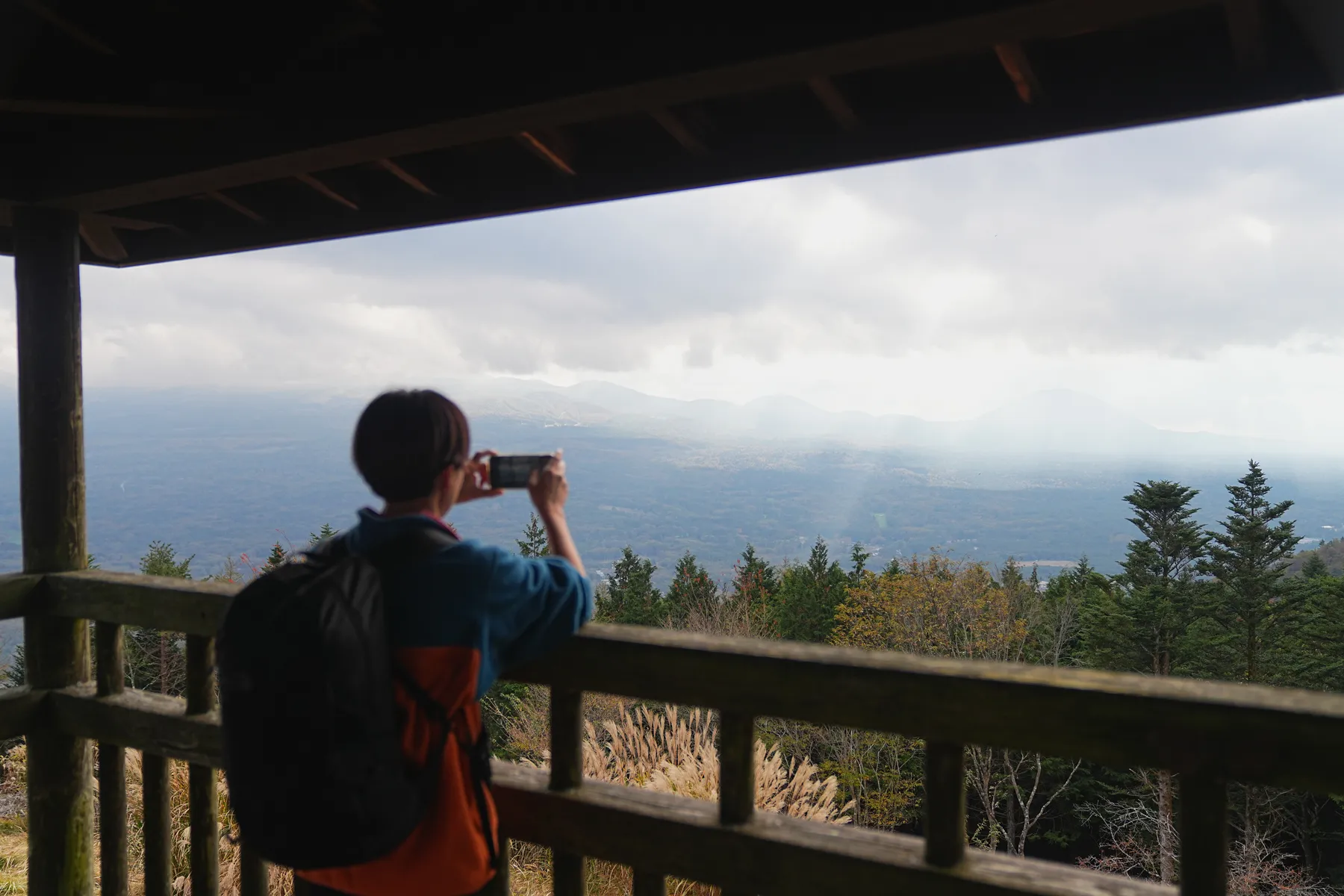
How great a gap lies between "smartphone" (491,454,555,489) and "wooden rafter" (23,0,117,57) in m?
1.50

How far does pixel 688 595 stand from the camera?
27.4 metres

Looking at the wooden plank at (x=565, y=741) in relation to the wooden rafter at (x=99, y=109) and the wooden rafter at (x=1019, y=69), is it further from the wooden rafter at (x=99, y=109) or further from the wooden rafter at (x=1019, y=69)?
the wooden rafter at (x=99, y=109)

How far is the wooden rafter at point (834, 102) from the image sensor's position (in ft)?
5.13

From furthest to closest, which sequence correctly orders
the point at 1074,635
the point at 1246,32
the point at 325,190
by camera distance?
the point at 1074,635, the point at 325,190, the point at 1246,32

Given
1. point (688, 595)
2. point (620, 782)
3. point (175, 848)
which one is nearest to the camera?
point (620, 782)

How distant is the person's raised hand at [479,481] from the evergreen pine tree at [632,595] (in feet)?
83.1

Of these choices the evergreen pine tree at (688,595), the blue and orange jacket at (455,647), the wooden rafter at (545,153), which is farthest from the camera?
the evergreen pine tree at (688,595)

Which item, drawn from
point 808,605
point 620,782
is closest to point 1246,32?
point 620,782

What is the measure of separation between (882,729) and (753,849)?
31 cm

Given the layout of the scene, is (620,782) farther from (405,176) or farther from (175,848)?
(175,848)

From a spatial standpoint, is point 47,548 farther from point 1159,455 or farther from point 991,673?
point 1159,455

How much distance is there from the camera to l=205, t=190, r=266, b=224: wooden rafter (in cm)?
258

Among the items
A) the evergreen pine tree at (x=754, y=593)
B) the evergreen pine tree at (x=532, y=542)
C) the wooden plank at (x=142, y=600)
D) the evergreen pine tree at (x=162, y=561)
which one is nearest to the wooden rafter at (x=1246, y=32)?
the wooden plank at (x=142, y=600)

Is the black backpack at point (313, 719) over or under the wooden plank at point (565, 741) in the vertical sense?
over
